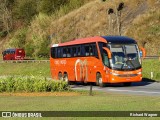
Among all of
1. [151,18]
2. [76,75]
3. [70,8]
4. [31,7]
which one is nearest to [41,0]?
[31,7]

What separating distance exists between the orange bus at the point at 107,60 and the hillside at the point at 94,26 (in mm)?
22216

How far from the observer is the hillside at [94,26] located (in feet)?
191

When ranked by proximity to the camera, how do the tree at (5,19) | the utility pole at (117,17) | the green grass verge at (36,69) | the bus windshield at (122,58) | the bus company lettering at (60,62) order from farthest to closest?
the tree at (5,19) → the utility pole at (117,17) → the green grass verge at (36,69) → the bus company lettering at (60,62) → the bus windshield at (122,58)

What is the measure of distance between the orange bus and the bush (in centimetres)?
544

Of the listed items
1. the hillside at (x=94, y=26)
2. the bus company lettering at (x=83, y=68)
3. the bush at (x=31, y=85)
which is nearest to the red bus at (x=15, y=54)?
the hillside at (x=94, y=26)

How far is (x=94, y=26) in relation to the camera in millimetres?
71062

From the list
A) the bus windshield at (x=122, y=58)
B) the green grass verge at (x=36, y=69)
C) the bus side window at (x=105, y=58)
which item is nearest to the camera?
the bus windshield at (x=122, y=58)

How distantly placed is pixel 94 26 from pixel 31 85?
46.7 m

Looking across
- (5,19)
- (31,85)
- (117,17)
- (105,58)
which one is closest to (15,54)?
(117,17)

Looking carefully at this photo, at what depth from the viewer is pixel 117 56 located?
29.8 meters

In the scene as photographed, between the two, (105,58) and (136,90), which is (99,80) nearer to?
(105,58)

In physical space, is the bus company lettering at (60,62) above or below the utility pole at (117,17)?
below

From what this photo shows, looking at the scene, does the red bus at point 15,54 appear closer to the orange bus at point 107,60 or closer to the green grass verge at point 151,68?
the green grass verge at point 151,68

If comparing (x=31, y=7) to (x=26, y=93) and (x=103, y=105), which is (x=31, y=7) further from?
(x=103, y=105)
